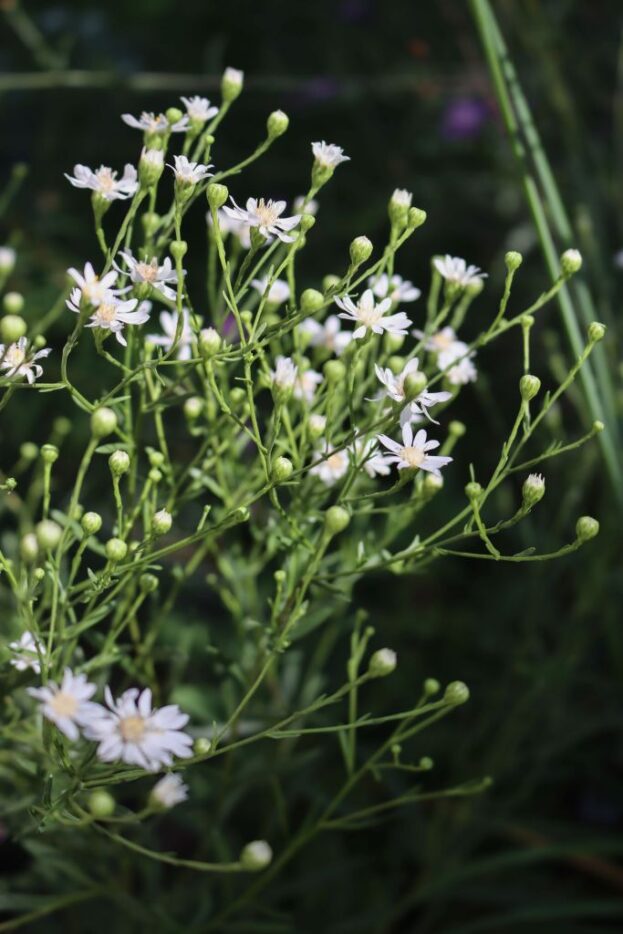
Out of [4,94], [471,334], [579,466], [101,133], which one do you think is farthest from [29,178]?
[579,466]

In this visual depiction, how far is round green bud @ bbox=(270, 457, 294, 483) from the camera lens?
52 centimetres

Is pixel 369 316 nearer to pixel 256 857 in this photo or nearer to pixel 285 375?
pixel 285 375

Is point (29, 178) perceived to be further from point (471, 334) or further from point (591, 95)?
point (591, 95)

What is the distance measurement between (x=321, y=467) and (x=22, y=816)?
1.06ft

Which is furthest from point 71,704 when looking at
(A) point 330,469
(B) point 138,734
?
(A) point 330,469

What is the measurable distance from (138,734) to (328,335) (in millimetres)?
Answer: 326

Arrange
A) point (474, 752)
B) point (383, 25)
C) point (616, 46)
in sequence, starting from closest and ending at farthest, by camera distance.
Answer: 1. point (474, 752)
2. point (616, 46)
3. point (383, 25)

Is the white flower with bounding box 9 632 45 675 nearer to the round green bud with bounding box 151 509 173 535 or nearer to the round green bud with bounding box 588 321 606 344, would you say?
the round green bud with bounding box 151 509 173 535

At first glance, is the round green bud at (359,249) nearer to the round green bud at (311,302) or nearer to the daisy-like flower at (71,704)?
the round green bud at (311,302)

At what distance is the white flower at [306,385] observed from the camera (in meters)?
0.63

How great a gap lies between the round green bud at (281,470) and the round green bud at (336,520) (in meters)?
0.03

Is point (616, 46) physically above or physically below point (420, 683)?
above

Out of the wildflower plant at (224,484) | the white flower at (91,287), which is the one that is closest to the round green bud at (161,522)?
the wildflower plant at (224,484)

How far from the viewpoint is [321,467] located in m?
0.63
